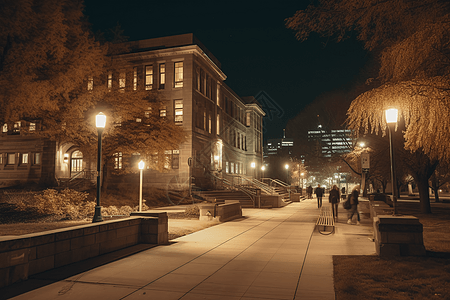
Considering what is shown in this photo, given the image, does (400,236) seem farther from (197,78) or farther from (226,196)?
(197,78)

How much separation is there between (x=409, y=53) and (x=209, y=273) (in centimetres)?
692

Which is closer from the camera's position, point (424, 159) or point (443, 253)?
point (443, 253)

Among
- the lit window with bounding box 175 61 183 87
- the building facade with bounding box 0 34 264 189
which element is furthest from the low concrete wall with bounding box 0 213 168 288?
the lit window with bounding box 175 61 183 87

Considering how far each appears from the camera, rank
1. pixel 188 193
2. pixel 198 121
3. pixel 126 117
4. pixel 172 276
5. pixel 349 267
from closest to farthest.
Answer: pixel 172 276
pixel 349 267
pixel 126 117
pixel 188 193
pixel 198 121

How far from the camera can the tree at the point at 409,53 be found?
8.19 metres

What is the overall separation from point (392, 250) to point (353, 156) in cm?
2921

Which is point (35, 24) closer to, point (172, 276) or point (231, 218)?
point (231, 218)

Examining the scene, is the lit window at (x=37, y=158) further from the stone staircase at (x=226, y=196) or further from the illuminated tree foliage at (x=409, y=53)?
the illuminated tree foliage at (x=409, y=53)

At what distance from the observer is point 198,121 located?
126ft

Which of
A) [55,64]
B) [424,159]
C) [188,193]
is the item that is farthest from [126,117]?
[424,159]

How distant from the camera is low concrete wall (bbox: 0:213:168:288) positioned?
249 inches

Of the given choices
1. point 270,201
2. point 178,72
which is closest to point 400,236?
point 270,201

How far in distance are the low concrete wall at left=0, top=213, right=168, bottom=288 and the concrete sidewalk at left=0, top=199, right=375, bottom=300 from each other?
0.85 feet

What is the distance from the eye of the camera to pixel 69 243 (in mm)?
7895
